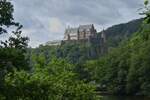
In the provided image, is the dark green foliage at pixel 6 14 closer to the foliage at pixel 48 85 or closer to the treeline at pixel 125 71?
the foliage at pixel 48 85

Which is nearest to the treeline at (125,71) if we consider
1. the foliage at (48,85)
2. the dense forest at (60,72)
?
the dense forest at (60,72)

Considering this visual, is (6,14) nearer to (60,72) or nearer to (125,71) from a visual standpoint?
(60,72)

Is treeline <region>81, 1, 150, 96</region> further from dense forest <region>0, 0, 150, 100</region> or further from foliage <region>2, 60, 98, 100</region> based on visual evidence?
foliage <region>2, 60, 98, 100</region>

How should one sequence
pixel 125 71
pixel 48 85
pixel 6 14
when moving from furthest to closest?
pixel 125 71 → pixel 48 85 → pixel 6 14

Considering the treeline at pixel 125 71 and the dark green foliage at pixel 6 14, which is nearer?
the dark green foliage at pixel 6 14

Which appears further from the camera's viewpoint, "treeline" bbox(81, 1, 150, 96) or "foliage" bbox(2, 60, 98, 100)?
"treeline" bbox(81, 1, 150, 96)

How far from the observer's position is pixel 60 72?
40.7 metres

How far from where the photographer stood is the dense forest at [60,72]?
617 inches

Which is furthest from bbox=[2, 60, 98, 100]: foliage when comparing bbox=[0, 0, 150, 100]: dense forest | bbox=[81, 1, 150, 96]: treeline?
bbox=[81, 1, 150, 96]: treeline

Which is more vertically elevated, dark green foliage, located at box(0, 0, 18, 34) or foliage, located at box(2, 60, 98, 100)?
dark green foliage, located at box(0, 0, 18, 34)

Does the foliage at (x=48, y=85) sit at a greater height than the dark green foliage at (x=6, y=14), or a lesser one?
lesser

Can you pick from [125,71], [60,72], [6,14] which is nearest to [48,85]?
[6,14]

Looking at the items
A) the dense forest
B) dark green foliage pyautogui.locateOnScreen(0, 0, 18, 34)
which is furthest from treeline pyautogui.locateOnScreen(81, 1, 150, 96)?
dark green foliage pyautogui.locateOnScreen(0, 0, 18, 34)

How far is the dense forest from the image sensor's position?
51.4 feet
